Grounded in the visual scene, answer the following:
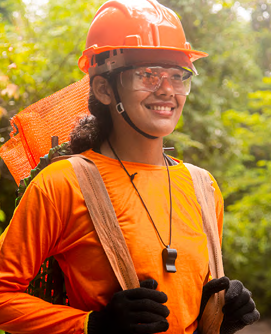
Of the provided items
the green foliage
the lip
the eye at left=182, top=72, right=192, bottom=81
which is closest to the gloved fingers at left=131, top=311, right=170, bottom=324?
the lip

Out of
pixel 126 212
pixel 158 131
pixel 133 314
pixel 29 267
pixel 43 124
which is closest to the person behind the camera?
pixel 133 314

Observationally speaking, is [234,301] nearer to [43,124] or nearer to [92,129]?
[92,129]

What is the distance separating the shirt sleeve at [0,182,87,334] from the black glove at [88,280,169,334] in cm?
8

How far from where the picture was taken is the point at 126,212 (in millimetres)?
1801

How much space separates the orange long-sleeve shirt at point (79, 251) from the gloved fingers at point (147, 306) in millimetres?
136

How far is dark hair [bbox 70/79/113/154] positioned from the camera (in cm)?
202

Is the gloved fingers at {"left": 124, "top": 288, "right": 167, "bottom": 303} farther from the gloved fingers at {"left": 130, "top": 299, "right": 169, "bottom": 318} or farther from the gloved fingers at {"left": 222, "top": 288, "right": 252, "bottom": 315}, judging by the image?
the gloved fingers at {"left": 222, "top": 288, "right": 252, "bottom": 315}

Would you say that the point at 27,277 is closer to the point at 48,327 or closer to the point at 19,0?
the point at 48,327

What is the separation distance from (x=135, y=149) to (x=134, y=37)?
1.59 feet

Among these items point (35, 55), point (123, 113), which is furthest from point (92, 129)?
point (35, 55)

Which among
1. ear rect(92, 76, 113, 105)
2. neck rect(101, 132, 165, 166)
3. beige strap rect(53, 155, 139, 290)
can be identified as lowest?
beige strap rect(53, 155, 139, 290)

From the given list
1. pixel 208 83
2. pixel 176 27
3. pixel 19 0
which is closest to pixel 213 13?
pixel 208 83

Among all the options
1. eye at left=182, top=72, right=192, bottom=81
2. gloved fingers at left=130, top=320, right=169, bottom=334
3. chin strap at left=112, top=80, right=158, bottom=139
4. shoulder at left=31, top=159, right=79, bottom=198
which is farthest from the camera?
eye at left=182, top=72, right=192, bottom=81

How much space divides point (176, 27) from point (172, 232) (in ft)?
2.98
